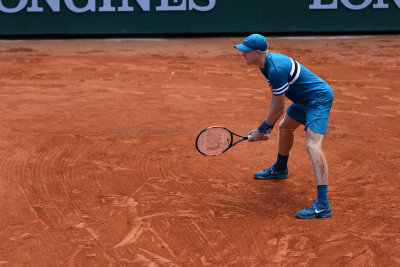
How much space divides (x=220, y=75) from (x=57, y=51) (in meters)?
4.47

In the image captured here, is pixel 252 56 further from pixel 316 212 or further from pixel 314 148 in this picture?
pixel 316 212

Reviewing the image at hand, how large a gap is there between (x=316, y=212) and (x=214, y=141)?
1.30 m

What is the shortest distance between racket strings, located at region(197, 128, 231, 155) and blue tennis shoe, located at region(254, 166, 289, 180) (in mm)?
696

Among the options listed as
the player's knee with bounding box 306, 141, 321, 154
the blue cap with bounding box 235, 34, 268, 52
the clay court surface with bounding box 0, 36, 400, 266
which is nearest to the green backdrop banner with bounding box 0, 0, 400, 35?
the clay court surface with bounding box 0, 36, 400, 266

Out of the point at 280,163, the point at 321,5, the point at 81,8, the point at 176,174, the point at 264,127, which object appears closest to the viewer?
the point at 264,127

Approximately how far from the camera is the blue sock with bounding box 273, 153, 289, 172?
21.8 ft

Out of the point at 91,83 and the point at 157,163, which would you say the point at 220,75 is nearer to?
the point at 91,83

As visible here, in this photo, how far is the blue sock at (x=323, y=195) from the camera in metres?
5.70

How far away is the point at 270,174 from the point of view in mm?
6750

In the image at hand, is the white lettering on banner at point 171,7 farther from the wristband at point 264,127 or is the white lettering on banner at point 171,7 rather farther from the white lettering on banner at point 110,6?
the wristband at point 264,127

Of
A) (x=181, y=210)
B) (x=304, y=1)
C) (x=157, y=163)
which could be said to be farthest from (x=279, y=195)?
(x=304, y=1)

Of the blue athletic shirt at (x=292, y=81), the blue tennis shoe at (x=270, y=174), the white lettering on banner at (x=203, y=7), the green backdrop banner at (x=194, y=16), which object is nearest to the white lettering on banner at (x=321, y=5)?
the green backdrop banner at (x=194, y=16)

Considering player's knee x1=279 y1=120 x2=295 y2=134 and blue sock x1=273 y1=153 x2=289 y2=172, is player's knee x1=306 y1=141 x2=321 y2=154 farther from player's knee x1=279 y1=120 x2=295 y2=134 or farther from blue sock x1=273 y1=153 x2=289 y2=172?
blue sock x1=273 y1=153 x2=289 y2=172

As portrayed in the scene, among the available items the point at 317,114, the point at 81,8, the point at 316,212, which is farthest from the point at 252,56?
the point at 81,8
